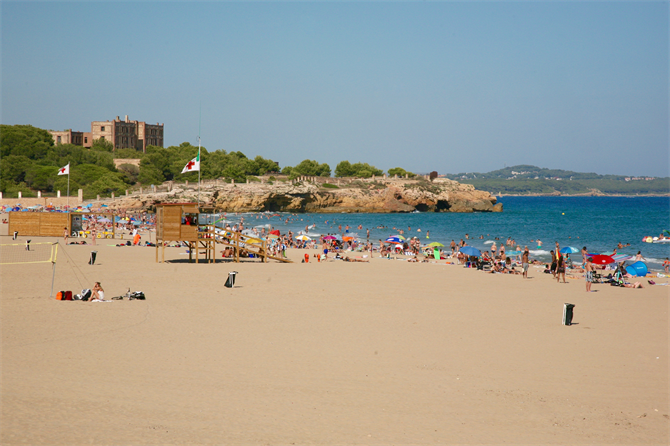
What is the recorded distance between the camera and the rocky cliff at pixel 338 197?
8025 cm

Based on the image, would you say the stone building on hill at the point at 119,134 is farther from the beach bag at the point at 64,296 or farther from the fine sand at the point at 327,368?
the fine sand at the point at 327,368

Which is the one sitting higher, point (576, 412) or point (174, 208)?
point (174, 208)

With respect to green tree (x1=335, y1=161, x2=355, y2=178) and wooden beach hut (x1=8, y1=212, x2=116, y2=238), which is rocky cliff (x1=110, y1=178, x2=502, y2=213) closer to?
green tree (x1=335, y1=161, x2=355, y2=178)

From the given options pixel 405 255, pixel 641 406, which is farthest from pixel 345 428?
pixel 405 255

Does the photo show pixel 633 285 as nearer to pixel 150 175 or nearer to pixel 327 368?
pixel 327 368

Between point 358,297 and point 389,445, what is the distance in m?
9.90

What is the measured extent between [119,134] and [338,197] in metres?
81.1

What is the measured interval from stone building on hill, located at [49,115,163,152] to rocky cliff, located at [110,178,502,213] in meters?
67.1

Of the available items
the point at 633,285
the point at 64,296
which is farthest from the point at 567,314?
the point at 64,296

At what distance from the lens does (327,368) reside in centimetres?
895

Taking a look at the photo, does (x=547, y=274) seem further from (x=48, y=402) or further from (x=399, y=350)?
(x=48, y=402)

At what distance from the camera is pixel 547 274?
23.9m

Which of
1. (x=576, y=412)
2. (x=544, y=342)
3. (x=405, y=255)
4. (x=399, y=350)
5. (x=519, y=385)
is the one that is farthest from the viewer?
(x=405, y=255)

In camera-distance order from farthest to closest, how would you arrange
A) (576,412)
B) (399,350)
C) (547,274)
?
(547,274) < (399,350) < (576,412)
